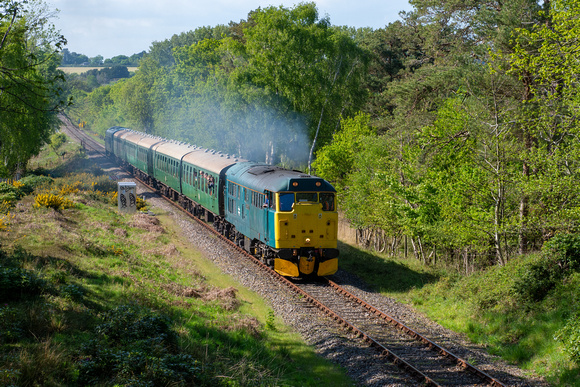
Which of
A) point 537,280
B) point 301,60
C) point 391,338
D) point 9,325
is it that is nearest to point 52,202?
point 9,325

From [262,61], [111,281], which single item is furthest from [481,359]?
[262,61]

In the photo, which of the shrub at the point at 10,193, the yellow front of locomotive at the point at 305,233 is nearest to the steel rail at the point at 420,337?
the yellow front of locomotive at the point at 305,233

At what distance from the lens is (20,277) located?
35.0 ft

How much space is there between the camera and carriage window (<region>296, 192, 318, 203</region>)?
17219 millimetres

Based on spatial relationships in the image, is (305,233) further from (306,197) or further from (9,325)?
(9,325)

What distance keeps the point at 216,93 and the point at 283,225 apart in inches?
1286

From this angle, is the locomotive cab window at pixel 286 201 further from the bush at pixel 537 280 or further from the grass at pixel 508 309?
the bush at pixel 537 280

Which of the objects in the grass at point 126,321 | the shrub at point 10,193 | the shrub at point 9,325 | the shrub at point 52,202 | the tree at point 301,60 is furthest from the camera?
the tree at point 301,60

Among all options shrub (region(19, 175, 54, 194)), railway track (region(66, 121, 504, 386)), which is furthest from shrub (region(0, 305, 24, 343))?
shrub (region(19, 175, 54, 194))

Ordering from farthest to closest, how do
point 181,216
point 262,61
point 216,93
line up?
point 216,93
point 262,61
point 181,216

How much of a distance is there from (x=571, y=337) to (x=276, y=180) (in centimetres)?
1023

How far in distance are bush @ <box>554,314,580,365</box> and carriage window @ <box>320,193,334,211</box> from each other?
27.6 ft

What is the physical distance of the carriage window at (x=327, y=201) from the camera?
17.6m

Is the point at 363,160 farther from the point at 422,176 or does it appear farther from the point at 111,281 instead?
the point at 111,281
